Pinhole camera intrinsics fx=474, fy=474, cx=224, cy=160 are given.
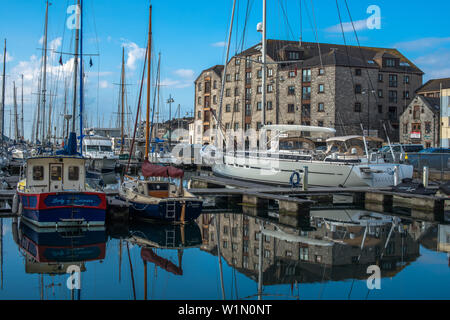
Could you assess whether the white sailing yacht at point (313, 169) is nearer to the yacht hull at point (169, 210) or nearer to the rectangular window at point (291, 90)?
the yacht hull at point (169, 210)

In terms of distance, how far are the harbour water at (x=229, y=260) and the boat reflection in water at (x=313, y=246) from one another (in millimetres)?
36

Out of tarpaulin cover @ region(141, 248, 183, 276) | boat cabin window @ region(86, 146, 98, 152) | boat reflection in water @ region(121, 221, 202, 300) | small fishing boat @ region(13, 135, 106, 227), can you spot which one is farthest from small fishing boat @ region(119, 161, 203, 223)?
boat cabin window @ region(86, 146, 98, 152)

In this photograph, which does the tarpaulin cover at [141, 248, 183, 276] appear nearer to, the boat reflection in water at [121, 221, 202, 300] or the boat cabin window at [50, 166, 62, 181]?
the boat reflection in water at [121, 221, 202, 300]

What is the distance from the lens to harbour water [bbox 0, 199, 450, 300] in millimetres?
11461

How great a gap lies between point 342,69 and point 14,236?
54642 mm

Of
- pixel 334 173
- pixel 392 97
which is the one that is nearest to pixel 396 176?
pixel 334 173

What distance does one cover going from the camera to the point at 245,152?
1319 inches

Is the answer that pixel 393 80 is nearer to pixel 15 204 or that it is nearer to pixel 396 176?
pixel 396 176

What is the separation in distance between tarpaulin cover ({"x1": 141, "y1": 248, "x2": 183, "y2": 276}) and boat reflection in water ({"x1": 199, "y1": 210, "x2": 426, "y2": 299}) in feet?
4.65

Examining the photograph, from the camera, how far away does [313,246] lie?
16109 millimetres

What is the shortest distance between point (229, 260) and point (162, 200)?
5062mm

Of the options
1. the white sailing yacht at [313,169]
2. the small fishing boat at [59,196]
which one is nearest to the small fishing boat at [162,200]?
the small fishing boat at [59,196]
